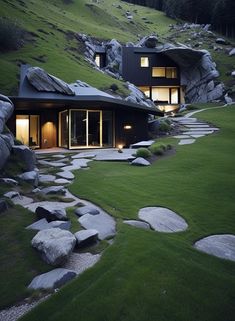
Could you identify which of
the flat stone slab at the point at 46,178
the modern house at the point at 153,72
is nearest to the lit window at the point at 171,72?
the modern house at the point at 153,72

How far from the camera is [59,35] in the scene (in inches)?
2263

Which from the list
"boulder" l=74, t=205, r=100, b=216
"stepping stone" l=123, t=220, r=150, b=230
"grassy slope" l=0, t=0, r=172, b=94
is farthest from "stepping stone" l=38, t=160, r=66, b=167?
"grassy slope" l=0, t=0, r=172, b=94

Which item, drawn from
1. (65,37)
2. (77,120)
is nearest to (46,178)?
(77,120)

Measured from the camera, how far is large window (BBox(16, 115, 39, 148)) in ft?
86.3

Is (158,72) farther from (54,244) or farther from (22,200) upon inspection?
(54,244)

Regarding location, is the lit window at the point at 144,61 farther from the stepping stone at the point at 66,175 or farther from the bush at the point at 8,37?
the stepping stone at the point at 66,175

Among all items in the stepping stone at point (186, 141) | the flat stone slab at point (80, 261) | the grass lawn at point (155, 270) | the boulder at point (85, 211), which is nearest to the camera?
the grass lawn at point (155, 270)

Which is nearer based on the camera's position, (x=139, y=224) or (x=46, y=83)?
(x=139, y=224)

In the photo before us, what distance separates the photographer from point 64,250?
638 cm

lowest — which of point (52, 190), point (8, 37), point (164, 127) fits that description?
point (52, 190)

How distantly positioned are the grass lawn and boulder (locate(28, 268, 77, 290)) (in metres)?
0.24

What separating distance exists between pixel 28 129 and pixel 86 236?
2123 centimetres

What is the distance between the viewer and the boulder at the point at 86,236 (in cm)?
702

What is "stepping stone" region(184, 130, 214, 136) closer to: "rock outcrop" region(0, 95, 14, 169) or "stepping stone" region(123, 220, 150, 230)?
"rock outcrop" region(0, 95, 14, 169)
